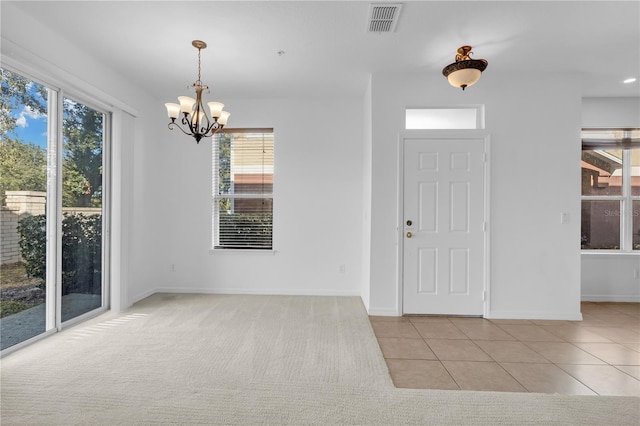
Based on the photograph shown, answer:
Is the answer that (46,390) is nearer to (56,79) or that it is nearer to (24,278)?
(24,278)

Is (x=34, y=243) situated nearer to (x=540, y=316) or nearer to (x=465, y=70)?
(x=465, y=70)

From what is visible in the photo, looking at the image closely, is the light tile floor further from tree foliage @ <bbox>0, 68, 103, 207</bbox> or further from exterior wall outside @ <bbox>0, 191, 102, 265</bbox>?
tree foliage @ <bbox>0, 68, 103, 207</bbox>

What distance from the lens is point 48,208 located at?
2.98m

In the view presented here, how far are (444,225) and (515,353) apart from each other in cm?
145

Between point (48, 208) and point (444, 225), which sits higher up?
point (48, 208)

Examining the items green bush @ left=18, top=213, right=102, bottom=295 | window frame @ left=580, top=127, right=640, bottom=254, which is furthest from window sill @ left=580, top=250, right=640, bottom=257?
green bush @ left=18, top=213, right=102, bottom=295

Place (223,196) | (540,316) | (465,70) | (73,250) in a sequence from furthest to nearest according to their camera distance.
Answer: (223,196), (540,316), (73,250), (465,70)

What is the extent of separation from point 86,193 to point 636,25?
5.59 metres

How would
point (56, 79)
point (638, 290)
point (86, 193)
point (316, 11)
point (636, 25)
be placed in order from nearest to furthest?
1. point (316, 11)
2. point (636, 25)
3. point (56, 79)
4. point (86, 193)
5. point (638, 290)

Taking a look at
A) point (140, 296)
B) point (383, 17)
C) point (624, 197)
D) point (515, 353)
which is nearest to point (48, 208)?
point (140, 296)

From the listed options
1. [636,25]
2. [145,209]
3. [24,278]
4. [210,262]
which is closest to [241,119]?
[145,209]

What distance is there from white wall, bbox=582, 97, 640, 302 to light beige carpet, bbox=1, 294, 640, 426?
3.01 m

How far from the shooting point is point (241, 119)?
15.1 feet

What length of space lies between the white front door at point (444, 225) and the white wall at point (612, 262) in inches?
80.9
